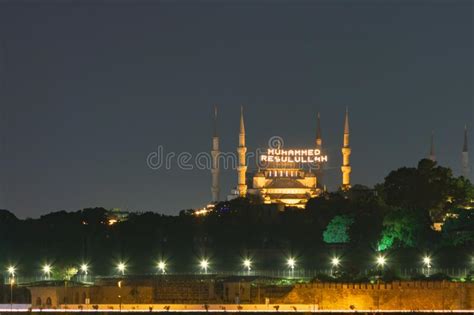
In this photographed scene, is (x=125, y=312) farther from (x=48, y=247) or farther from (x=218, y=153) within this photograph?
(x=218, y=153)

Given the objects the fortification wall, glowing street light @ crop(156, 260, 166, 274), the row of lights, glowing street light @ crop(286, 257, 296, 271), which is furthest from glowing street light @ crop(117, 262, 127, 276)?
the fortification wall

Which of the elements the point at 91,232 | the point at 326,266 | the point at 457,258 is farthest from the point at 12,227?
the point at 457,258

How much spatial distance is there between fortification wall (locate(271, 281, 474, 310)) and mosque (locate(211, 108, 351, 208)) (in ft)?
167

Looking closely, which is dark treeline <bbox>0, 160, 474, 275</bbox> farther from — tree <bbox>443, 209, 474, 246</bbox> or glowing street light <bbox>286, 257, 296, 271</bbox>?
glowing street light <bbox>286, 257, 296, 271</bbox>

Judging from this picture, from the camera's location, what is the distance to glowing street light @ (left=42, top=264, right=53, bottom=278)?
105900 millimetres

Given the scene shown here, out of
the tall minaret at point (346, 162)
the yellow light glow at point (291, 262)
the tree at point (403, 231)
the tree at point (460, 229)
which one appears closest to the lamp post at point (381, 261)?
the tree at point (403, 231)

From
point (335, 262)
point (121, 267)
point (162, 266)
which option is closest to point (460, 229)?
point (335, 262)

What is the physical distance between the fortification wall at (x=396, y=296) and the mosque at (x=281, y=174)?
50.8 meters

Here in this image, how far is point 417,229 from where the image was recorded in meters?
108

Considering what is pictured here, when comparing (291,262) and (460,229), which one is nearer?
(460,229)

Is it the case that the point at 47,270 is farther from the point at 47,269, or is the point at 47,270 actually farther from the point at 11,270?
the point at 11,270

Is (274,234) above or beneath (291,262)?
above

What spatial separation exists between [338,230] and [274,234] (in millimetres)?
4846

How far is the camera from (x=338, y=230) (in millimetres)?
113938
